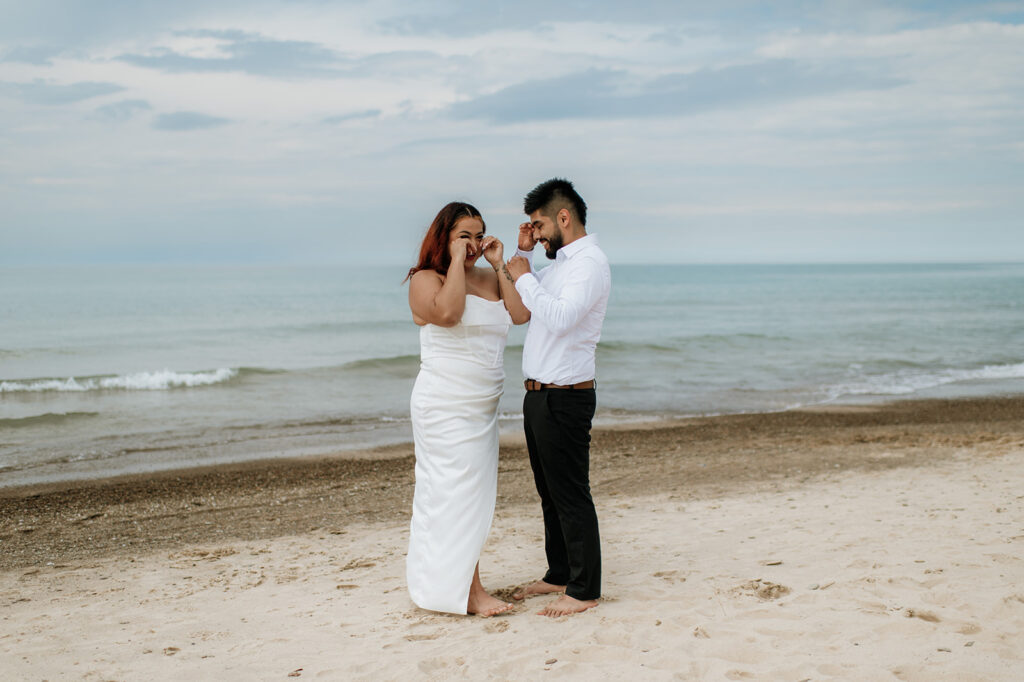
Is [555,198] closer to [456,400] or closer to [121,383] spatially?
[456,400]

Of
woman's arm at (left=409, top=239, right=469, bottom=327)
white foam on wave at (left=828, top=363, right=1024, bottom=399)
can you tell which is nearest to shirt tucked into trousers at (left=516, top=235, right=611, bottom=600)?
woman's arm at (left=409, top=239, right=469, bottom=327)

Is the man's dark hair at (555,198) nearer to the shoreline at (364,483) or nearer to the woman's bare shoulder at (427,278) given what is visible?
the woman's bare shoulder at (427,278)

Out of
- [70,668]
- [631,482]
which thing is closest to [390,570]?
[70,668]

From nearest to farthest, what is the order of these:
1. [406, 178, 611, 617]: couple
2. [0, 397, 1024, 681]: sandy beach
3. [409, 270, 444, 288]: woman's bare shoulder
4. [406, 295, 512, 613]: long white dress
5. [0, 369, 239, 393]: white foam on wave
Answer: [0, 397, 1024, 681]: sandy beach → [406, 178, 611, 617]: couple → [409, 270, 444, 288]: woman's bare shoulder → [406, 295, 512, 613]: long white dress → [0, 369, 239, 393]: white foam on wave

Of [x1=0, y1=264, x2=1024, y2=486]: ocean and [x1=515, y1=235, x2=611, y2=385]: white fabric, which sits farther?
[x1=0, y1=264, x2=1024, y2=486]: ocean

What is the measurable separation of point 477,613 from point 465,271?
1787 millimetres

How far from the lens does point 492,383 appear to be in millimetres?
4297

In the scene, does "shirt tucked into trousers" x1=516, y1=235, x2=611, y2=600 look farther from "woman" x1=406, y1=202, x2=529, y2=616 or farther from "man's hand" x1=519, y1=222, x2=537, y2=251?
"woman" x1=406, y1=202, x2=529, y2=616

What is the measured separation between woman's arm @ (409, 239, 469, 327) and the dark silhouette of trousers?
1.86ft

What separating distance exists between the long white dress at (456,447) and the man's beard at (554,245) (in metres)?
0.37

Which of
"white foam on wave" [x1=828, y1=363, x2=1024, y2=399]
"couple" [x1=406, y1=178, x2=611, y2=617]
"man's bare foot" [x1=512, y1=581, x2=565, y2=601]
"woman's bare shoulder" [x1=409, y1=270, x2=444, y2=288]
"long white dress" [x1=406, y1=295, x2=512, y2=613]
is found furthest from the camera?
"white foam on wave" [x1=828, y1=363, x2=1024, y2=399]

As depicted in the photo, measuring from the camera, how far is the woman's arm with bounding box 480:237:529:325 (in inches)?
159

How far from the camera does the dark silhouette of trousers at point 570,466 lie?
4.01 metres

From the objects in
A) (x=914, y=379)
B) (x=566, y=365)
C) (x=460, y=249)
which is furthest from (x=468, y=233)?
(x=914, y=379)
